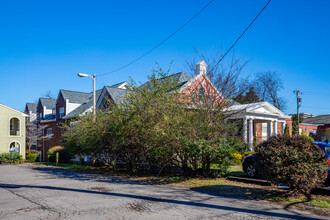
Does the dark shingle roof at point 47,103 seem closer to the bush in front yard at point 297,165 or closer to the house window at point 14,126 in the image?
the house window at point 14,126

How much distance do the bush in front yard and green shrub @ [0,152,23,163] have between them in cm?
2690

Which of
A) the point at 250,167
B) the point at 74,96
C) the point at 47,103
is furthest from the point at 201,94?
the point at 47,103

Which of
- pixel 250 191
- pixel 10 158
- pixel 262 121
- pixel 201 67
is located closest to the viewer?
pixel 250 191

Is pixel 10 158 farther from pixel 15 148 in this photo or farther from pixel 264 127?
pixel 264 127

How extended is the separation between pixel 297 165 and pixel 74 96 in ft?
103

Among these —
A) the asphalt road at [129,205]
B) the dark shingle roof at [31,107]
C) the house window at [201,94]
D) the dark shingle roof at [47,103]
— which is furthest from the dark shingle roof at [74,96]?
the asphalt road at [129,205]

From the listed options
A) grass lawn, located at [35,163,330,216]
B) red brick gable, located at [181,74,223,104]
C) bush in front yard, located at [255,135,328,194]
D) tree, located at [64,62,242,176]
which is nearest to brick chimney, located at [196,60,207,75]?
red brick gable, located at [181,74,223,104]

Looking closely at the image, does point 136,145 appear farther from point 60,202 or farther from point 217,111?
point 60,202

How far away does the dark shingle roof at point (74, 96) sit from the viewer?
34.2 metres

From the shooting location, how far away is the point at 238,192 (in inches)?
363

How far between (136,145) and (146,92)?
2.63 meters

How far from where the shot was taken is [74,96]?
3531cm

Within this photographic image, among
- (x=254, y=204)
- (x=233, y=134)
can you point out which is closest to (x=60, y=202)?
(x=254, y=204)

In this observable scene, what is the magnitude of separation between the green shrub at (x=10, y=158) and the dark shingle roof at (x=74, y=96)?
8.56m
